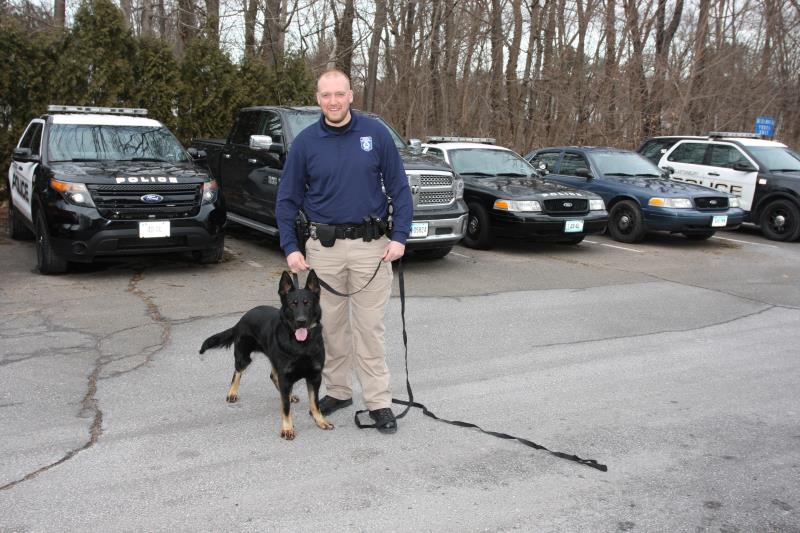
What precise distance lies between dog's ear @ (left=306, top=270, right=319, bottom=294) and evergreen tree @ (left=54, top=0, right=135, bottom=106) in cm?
1019

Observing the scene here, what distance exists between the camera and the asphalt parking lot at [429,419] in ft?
11.1

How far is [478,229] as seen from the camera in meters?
11.2

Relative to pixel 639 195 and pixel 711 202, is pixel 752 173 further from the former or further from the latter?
pixel 639 195

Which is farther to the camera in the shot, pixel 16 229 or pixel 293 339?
pixel 16 229

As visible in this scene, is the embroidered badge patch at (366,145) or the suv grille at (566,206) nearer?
the embroidered badge patch at (366,145)

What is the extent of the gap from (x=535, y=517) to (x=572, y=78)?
21.7 m

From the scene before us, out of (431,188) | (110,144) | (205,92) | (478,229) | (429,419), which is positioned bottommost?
(429,419)

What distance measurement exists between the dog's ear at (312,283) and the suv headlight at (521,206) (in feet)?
23.2

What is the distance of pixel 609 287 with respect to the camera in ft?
29.6

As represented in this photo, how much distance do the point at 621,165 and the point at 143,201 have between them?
362 inches

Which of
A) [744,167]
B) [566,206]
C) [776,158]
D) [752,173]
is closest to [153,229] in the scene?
[566,206]

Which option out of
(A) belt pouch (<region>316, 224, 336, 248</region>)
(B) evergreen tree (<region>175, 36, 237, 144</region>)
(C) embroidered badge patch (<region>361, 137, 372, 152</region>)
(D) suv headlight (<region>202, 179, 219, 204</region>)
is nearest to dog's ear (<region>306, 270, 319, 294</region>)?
(A) belt pouch (<region>316, 224, 336, 248</region>)

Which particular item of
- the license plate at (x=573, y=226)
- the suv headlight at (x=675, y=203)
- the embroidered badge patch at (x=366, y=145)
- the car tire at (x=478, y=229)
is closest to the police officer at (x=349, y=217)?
the embroidered badge patch at (x=366, y=145)

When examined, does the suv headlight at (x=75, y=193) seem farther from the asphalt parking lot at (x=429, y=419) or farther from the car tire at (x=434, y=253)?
the car tire at (x=434, y=253)
